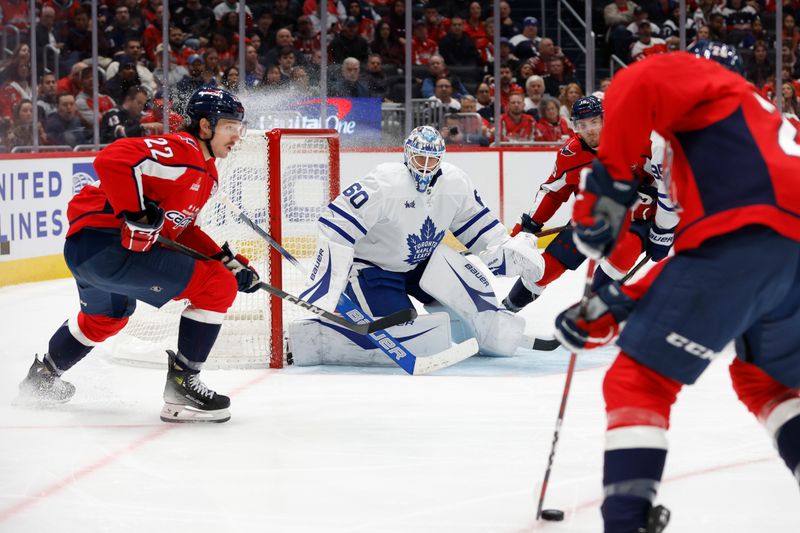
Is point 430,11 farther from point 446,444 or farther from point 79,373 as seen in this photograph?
point 446,444

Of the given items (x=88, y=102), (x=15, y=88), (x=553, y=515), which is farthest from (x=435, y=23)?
(x=553, y=515)

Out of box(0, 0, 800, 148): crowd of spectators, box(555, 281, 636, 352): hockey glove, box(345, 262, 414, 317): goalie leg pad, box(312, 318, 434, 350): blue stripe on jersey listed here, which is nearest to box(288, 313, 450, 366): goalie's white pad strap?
box(312, 318, 434, 350): blue stripe on jersey

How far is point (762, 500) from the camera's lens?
234 centimetres

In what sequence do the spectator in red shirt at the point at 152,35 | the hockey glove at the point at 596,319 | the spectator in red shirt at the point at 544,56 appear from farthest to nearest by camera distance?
the spectator in red shirt at the point at 544,56 → the spectator in red shirt at the point at 152,35 → the hockey glove at the point at 596,319

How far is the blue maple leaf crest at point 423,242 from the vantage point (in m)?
4.06

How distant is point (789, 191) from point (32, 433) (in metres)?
2.15

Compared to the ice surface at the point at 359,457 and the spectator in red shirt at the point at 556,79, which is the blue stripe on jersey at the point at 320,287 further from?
the spectator in red shirt at the point at 556,79

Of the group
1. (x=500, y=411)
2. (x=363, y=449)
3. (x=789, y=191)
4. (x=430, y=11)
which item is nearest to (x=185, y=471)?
(x=363, y=449)

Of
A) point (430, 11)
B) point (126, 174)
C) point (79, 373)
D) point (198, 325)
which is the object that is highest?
point (430, 11)

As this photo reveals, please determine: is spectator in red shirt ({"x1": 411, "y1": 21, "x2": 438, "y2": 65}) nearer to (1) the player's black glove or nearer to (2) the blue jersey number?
(1) the player's black glove

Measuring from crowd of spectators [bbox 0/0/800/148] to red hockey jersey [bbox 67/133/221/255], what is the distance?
390cm

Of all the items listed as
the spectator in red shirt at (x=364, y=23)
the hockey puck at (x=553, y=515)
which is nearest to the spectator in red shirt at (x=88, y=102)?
the spectator in red shirt at (x=364, y=23)

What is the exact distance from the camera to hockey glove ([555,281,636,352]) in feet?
5.86

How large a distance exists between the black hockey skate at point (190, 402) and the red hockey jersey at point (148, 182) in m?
0.44
